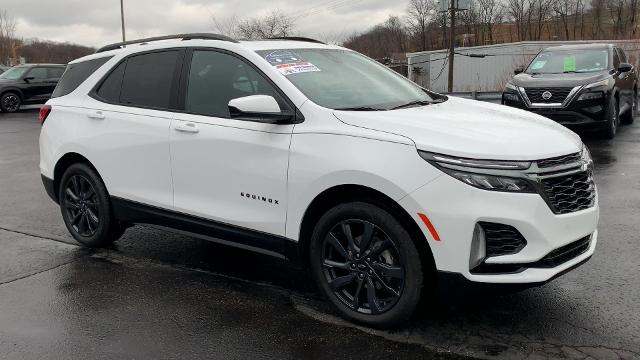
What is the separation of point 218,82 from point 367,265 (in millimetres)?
1766

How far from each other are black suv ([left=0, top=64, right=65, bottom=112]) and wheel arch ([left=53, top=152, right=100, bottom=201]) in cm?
1821

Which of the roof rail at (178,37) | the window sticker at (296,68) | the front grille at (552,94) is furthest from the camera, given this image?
the front grille at (552,94)

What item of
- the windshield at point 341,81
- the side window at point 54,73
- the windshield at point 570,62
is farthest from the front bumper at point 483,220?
the side window at point 54,73

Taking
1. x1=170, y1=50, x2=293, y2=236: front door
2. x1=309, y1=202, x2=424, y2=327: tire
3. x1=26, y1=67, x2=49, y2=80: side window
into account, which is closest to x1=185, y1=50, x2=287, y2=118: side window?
→ x1=170, y1=50, x2=293, y2=236: front door

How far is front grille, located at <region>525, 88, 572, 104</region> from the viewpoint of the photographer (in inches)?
405

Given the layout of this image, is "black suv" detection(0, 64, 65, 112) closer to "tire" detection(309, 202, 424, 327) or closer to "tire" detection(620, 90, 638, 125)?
"tire" detection(620, 90, 638, 125)

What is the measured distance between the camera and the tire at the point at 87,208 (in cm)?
512

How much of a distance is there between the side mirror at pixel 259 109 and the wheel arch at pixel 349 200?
1.84 ft

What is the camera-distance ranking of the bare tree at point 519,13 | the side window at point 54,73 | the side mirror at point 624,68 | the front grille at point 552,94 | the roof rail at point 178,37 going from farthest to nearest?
1. the bare tree at point 519,13
2. the side window at point 54,73
3. the side mirror at point 624,68
4. the front grille at point 552,94
5. the roof rail at point 178,37

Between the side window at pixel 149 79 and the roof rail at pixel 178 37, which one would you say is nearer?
the roof rail at pixel 178 37

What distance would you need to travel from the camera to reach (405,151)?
10.8 ft

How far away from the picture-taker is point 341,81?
4262mm

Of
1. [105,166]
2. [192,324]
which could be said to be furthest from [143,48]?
[192,324]

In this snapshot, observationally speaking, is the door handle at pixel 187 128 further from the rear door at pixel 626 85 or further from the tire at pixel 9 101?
the tire at pixel 9 101
